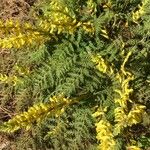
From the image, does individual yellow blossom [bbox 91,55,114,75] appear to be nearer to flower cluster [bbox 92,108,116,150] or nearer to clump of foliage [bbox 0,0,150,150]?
clump of foliage [bbox 0,0,150,150]

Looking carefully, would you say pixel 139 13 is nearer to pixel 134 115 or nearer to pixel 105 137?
pixel 134 115

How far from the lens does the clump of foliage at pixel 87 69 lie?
489 centimetres

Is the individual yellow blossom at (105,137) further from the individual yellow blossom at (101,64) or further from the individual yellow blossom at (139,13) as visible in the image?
the individual yellow blossom at (139,13)

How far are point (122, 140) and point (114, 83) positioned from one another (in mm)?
726

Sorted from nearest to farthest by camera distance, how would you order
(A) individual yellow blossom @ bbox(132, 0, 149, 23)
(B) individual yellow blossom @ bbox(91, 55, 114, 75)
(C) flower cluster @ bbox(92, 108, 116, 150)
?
(C) flower cluster @ bbox(92, 108, 116, 150)
(B) individual yellow blossom @ bbox(91, 55, 114, 75)
(A) individual yellow blossom @ bbox(132, 0, 149, 23)

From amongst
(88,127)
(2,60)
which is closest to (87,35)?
(88,127)

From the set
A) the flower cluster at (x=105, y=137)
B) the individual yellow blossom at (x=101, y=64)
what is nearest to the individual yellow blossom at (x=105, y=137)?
the flower cluster at (x=105, y=137)

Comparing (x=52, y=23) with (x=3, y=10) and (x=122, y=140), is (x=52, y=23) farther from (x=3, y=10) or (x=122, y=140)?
(x=3, y=10)

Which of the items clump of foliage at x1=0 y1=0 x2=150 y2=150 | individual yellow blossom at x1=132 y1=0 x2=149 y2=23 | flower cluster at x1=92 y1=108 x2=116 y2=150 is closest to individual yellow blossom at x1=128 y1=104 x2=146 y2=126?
flower cluster at x1=92 y1=108 x2=116 y2=150

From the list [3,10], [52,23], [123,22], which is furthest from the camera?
[3,10]

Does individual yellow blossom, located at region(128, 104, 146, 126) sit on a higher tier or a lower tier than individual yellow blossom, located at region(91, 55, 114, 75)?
lower

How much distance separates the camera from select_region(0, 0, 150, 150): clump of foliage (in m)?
4.89

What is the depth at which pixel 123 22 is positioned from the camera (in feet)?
18.3

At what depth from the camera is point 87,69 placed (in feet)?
16.7
